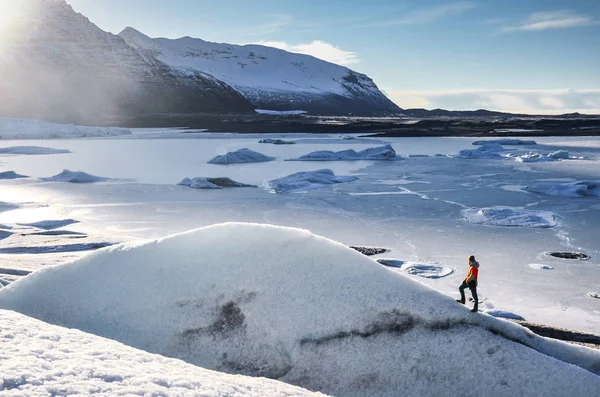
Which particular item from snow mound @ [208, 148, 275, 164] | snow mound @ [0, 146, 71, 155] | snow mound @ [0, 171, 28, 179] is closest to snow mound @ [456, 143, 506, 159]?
snow mound @ [208, 148, 275, 164]

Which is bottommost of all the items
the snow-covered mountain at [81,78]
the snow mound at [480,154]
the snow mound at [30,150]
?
the snow mound at [30,150]

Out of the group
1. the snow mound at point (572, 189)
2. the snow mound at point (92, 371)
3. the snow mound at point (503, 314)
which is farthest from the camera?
the snow mound at point (572, 189)

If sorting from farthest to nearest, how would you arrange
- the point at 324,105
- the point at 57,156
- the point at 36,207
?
the point at 324,105, the point at 57,156, the point at 36,207

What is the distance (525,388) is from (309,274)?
1663mm

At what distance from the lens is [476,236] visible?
36.9ft

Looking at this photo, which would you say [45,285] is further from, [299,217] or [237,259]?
[299,217]

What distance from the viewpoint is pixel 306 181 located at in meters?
19.4

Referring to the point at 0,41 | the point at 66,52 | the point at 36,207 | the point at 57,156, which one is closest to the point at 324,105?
the point at 66,52

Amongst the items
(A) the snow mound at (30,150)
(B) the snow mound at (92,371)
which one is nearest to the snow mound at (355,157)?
(A) the snow mound at (30,150)

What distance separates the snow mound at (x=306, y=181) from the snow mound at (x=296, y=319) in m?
13.4

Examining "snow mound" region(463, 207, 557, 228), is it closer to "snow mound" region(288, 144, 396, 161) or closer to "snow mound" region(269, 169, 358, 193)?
"snow mound" region(269, 169, 358, 193)

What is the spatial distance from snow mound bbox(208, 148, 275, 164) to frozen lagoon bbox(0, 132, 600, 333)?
1.23m

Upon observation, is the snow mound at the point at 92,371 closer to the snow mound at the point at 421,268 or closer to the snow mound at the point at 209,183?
the snow mound at the point at 421,268

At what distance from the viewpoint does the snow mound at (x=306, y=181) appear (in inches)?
728
